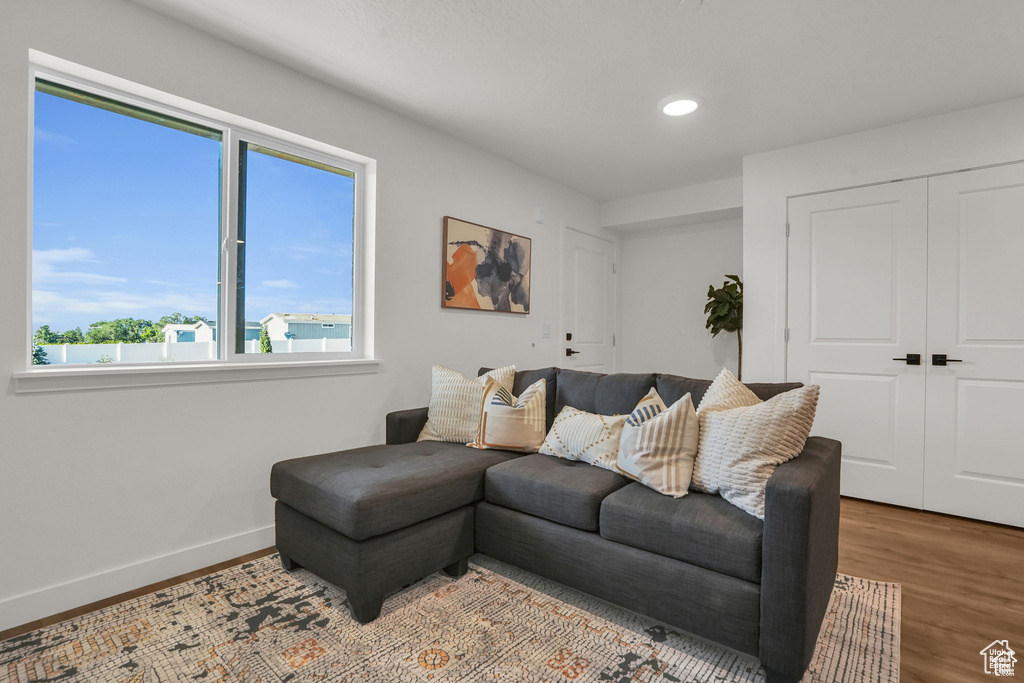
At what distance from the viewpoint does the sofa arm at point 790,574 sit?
1431 mm

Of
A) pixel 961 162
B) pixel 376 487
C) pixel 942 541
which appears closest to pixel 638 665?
pixel 376 487

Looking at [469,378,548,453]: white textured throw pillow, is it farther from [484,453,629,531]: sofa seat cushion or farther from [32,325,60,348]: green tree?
[32,325,60,348]: green tree

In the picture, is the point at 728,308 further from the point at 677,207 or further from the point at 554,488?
the point at 554,488

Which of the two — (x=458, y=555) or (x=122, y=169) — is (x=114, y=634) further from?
(x=122, y=169)

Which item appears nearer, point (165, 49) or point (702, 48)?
point (165, 49)

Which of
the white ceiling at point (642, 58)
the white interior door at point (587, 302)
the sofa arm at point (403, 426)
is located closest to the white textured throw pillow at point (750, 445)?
the sofa arm at point (403, 426)

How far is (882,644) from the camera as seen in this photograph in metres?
1.72

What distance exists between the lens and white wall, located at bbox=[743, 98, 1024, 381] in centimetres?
296

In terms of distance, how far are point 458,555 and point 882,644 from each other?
5.21 ft

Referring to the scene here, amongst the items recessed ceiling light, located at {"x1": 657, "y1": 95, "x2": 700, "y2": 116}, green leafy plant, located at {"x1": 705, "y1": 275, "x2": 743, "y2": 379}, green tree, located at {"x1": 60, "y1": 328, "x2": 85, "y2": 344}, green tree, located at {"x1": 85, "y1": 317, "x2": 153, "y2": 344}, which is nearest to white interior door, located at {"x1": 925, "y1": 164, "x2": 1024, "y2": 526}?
green leafy plant, located at {"x1": 705, "y1": 275, "x2": 743, "y2": 379}

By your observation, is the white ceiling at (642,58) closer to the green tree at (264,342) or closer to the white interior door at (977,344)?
the white interior door at (977,344)

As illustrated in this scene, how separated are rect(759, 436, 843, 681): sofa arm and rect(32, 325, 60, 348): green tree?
2724 millimetres

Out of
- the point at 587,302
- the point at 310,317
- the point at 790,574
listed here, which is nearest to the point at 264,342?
the point at 310,317

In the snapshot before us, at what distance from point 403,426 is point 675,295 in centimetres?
336
